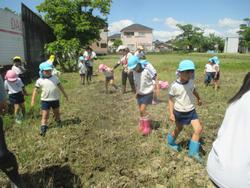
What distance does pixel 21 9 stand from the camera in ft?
49.2

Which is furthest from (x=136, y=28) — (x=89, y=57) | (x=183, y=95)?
(x=183, y=95)

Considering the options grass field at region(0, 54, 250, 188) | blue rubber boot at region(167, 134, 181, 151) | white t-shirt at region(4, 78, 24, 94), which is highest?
white t-shirt at region(4, 78, 24, 94)

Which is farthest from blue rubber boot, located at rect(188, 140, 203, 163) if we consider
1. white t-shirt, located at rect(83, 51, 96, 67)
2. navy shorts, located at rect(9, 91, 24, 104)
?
white t-shirt, located at rect(83, 51, 96, 67)

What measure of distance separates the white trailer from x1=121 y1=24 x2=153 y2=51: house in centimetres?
7846

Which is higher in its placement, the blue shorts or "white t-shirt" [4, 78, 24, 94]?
"white t-shirt" [4, 78, 24, 94]

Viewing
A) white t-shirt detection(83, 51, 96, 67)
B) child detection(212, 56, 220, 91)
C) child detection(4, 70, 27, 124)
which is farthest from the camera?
white t-shirt detection(83, 51, 96, 67)

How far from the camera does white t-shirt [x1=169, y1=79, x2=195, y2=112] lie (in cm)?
482

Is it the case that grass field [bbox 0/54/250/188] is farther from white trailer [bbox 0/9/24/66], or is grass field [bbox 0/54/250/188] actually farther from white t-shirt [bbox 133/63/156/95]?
white trailer [bbox 0/9/24/66]

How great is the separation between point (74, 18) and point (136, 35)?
6094 centimetres

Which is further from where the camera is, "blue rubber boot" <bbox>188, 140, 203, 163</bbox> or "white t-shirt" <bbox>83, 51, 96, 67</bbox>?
"white t-shirt" <bbox>83, 51, 96, 67</bbox>

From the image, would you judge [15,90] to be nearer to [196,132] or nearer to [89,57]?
[196,132]

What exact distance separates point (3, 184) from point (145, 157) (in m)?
2.10

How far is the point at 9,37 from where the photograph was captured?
1248 centimetres

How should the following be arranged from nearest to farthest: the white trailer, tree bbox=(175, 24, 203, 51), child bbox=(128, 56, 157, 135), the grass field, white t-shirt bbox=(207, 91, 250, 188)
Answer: white t-shirt bbox=(207, 91, 250, 188), the grass field, child bbox=(128, 56, 157, 135), the white trailer, tree bbox=(175, 24, 203, 51)
